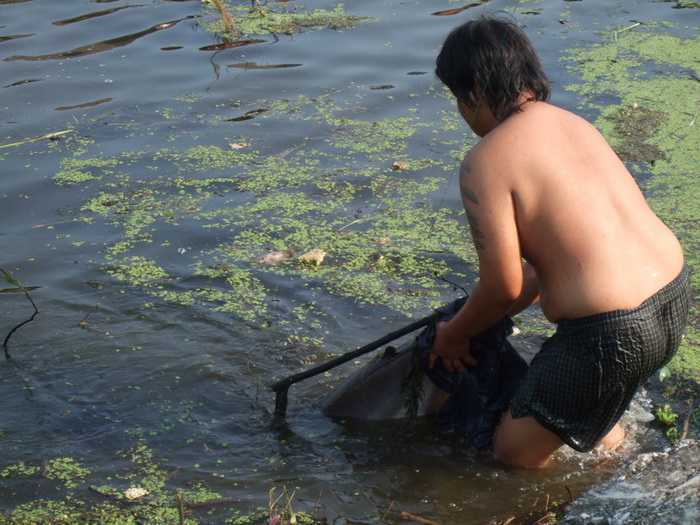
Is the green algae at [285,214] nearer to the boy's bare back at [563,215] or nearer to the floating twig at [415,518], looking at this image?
the floating twig at [415,518]

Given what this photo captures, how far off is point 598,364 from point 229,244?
8.75 ft

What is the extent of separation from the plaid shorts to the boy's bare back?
0.19 feet

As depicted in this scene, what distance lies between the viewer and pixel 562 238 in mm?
2779

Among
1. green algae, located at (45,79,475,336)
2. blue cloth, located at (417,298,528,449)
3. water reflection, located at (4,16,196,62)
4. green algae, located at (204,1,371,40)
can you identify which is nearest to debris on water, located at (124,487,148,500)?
blue cloth, located at (417,298,528,449)

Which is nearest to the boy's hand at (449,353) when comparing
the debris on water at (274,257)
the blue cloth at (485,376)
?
the blue cloth at (485,376)

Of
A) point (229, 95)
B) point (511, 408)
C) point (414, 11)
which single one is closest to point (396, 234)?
point (511, 408)

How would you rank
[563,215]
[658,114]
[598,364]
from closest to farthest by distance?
[563,215]
[598,364]
[658,114]

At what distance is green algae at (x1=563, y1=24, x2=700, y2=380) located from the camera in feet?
16.2

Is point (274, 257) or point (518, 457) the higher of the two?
point (274, 257)

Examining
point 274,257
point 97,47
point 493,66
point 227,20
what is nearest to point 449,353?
point 493,66

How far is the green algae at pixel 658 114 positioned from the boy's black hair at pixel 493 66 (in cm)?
160

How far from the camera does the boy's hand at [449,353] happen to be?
329cm

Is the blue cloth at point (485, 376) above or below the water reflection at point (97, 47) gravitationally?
below

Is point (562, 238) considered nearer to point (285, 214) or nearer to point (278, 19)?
point (285, 214)
